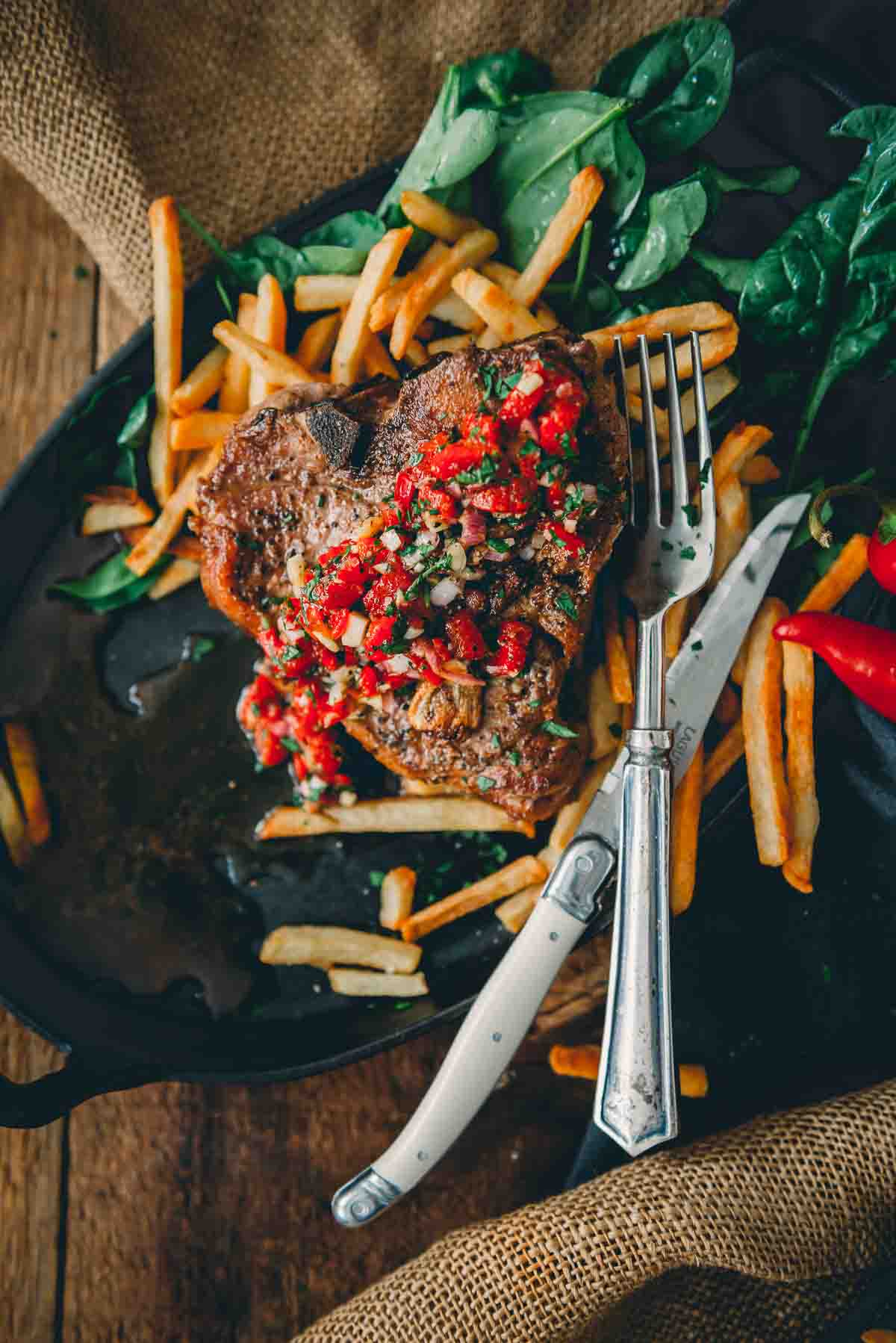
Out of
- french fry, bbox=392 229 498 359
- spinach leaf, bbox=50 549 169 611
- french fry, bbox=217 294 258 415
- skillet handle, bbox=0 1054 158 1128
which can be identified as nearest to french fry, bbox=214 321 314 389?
french fry, bbox=217 294 258 415

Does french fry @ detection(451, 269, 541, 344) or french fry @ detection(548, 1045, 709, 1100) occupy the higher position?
french fry @ detection(451, 269, 541, 344)

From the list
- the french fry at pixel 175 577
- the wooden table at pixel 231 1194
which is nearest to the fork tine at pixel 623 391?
the french fry at pixel 175 577

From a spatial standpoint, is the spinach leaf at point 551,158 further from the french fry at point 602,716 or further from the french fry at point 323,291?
the french fry at point 602,716

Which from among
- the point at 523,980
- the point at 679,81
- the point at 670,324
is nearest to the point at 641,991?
the point at 523,980

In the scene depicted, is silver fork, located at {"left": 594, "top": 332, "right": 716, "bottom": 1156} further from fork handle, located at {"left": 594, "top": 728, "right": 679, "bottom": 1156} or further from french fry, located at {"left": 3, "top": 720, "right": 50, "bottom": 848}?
french fry, located at {"left": 3, "top": 720, "right": 50, "bottom": 848}

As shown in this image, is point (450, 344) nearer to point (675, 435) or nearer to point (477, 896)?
point (675, 435)

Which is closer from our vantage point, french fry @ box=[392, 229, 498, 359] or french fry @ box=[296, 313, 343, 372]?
french fry @ box=[392, 229, 498, 359]
